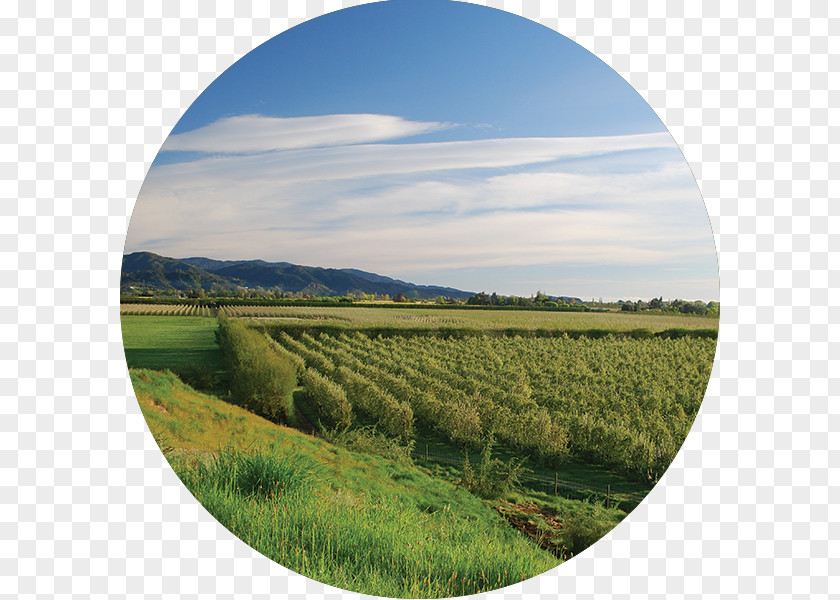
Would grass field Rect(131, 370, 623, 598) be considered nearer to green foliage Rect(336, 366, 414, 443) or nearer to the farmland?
the farmland

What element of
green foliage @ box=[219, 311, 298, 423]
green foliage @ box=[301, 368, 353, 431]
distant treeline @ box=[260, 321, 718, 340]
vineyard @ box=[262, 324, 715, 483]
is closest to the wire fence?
vineyard @ box=[262, 324, 715, 483]

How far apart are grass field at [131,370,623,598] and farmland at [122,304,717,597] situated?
12 mm

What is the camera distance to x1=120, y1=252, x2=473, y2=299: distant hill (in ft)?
17.3

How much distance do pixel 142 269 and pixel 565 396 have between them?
3.68 m

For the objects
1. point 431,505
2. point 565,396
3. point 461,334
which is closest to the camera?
point 431,505

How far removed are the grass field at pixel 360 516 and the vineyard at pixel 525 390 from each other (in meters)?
0.36

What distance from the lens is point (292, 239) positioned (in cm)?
525

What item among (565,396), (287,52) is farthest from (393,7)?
(565,396)

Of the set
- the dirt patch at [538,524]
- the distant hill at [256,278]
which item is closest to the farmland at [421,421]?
the dirt patch at [538,524]

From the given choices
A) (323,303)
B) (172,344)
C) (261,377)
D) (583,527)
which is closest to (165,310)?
(172,344)

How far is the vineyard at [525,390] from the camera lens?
4.73m

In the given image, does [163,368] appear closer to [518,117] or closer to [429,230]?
[429,230]

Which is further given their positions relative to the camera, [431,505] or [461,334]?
[461,334]

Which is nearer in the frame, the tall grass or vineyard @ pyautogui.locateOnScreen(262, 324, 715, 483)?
the tall grass
